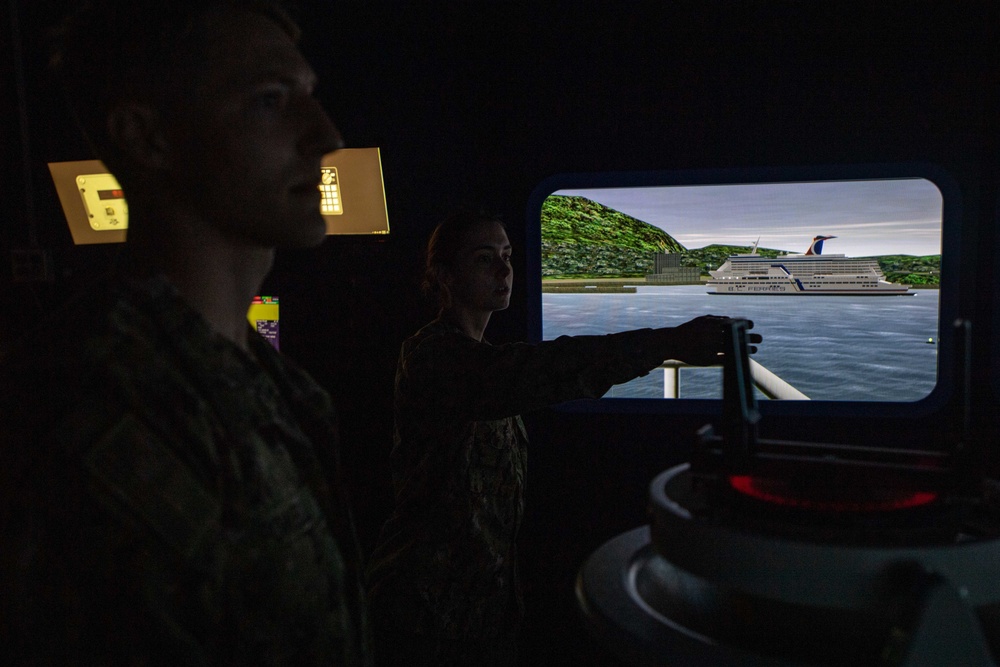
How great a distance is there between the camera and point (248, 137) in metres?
0.81

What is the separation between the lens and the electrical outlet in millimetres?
3135

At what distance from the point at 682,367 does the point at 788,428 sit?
1.53 feet

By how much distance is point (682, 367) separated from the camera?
9.43 feet

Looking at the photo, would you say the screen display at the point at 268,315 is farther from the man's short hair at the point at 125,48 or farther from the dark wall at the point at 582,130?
the man's short hair at the point at 125,48

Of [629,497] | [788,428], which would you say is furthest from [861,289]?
[629,497]

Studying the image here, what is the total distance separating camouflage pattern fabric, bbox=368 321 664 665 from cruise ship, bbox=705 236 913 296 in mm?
1768

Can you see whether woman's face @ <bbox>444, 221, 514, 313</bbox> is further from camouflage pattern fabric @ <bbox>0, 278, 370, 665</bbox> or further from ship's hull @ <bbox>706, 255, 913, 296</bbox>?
ship's hull @ <bbox>706, 255, 913, 296</bbox>

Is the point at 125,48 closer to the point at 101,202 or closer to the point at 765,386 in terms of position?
the point at 765,386

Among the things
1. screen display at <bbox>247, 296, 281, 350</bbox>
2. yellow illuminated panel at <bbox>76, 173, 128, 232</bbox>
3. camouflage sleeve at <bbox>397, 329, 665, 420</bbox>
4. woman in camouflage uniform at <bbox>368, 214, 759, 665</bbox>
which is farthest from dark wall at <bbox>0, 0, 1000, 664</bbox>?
camouflage sleeve at <bbox>397, 329, 665, 420</bbox>

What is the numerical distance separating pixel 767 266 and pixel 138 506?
2.97 metres

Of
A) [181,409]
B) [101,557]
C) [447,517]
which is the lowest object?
[447,517]

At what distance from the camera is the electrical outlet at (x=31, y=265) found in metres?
3.13

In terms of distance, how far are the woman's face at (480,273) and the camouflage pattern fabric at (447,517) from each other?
0.53ft

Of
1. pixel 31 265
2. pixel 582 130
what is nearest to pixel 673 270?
pixel 582 130
